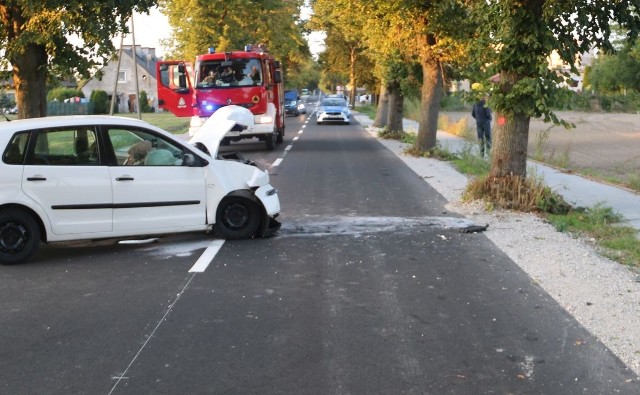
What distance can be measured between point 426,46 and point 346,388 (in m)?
17.3

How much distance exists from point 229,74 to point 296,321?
Result: 56.5ft

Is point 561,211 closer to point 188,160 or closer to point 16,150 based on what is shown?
point 188,160

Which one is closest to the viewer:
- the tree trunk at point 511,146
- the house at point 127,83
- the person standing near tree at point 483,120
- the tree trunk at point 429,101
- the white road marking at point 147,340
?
the white road marking at point 147,340

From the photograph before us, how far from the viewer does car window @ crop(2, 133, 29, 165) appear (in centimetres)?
798

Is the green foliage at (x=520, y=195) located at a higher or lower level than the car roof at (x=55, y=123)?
lower

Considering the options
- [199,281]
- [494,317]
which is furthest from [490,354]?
[199,281]

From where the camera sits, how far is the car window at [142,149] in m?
8.57

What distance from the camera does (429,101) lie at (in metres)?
21.6

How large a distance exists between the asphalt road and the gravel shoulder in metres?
0.17

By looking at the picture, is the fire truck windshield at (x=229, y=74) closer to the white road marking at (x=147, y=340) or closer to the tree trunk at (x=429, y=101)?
the tree trunk at (x=429, y=101)

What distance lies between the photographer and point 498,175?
12.0m

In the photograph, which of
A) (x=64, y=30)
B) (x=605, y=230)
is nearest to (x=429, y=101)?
(x=64, y=30)

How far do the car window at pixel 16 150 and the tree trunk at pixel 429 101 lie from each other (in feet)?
48.4

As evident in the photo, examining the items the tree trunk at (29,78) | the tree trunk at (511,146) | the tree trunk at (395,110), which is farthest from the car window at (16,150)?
the tree trunk at (395,110)
